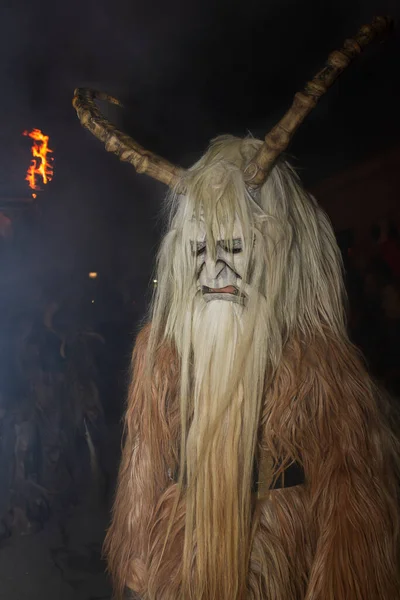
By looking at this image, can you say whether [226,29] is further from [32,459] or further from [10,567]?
[10,567]

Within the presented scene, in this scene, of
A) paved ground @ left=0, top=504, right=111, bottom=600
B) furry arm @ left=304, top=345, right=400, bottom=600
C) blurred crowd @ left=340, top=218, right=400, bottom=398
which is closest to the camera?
furry arm @ left=304, top=345, right=400, bottom=600

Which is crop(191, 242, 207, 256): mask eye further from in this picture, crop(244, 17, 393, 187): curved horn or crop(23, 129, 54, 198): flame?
crop(23, 129, 54, 198): flame

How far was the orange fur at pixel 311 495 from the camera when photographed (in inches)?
30.6

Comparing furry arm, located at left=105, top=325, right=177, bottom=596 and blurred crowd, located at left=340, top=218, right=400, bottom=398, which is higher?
blurred crowd, located at left=340, top=218, right=400, bottom=398

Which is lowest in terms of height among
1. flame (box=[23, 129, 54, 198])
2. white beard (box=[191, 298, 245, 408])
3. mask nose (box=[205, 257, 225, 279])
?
white beard (box=[191, 298, 245, 408])

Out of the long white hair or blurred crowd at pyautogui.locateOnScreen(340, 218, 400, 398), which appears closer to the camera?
the long white hair

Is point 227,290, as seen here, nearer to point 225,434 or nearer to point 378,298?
point 225,434

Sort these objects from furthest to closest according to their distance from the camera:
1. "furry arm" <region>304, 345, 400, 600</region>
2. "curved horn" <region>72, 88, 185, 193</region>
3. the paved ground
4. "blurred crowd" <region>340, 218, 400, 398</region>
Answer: the paved ground, "blurred crowd" <region>340, 218, 400, 398</region>, "curved horn" <region>72, 88, 185, 193</region>, "furry arm" <region>304, 345, 400, 600</region>

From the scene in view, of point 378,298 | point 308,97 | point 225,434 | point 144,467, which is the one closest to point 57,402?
point 144,467

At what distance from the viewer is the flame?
119 cm

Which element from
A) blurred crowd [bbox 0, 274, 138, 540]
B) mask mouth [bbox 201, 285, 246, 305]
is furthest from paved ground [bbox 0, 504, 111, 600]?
mask mouth [bbox 201, 285, 246, 305]

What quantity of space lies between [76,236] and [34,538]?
2.36 feet

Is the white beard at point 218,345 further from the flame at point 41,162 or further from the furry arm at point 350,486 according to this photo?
the flame at point 41,162

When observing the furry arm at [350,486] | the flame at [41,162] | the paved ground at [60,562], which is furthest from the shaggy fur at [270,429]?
the flame at [41,162]
